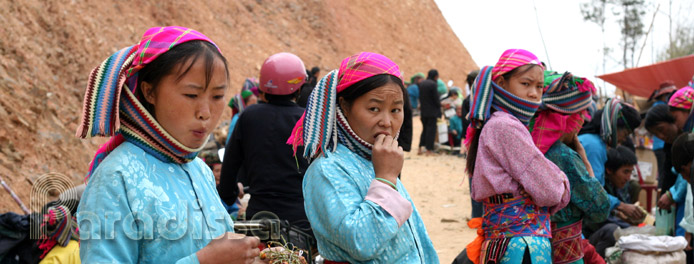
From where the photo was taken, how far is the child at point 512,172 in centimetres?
346

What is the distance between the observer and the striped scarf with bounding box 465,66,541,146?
3.69 metres

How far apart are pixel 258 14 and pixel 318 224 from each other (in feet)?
95.7

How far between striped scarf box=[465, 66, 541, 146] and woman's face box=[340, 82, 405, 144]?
1.25 m

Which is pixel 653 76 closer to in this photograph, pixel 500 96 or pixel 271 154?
pixel 500 96

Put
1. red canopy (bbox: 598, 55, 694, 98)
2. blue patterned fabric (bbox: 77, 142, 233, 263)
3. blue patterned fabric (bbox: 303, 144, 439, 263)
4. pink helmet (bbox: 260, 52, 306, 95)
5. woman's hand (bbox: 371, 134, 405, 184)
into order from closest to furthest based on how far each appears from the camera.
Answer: blue patterned fabric (bbox: 77, 142, 233, 263) → blue patterned fabric (bbox: 303, 144, 439, 263) → woman's hand (bbox: 371, 134, 405, 184) → pink helmet (bbox: 260, 52, 306, 95) → red canopy (bbox: 598, 55, 694, 98)

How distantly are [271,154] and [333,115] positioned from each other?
160 centimetres

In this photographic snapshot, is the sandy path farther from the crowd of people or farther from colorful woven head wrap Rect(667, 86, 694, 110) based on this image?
colorful woven head wrap Rect(667, 86, 694, 110)

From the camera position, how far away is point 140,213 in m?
1.84

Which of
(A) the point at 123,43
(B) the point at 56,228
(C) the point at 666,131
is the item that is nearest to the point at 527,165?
(B) the point at 56,228

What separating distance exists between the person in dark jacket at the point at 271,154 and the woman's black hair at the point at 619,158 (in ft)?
11.2

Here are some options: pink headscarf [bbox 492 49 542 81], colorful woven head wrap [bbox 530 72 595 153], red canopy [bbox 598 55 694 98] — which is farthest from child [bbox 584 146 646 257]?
red canopy [bbox 598 55 694 98]

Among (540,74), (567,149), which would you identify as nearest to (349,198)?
(540,74)

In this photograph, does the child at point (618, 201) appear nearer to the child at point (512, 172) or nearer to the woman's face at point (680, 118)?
the woman's face at point (680, 118)

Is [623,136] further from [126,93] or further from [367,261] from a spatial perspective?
[126,93]
